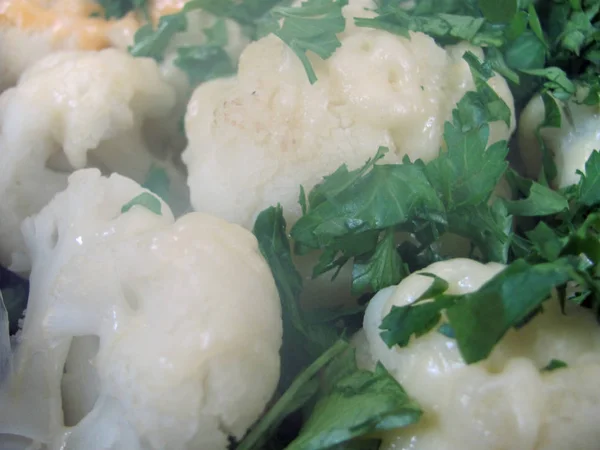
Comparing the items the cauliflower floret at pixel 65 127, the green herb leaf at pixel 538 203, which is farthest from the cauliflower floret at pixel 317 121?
the cauliflower floret at pixel 65 127

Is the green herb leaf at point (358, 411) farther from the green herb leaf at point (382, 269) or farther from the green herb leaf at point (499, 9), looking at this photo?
the green herb leaf at point (499, 9)

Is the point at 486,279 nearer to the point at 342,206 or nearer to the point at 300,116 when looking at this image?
the point at 342,206

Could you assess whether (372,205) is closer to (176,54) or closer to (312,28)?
(312,28)

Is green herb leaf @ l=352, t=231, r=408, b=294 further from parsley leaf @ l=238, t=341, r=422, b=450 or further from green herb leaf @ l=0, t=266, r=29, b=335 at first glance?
green herb leaf @ l=0, t=266, r=29, b=335

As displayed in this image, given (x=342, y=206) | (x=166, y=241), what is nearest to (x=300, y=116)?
(x=342, y=206)

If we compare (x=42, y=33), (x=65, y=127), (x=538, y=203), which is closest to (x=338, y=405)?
(x=538, y=203)
